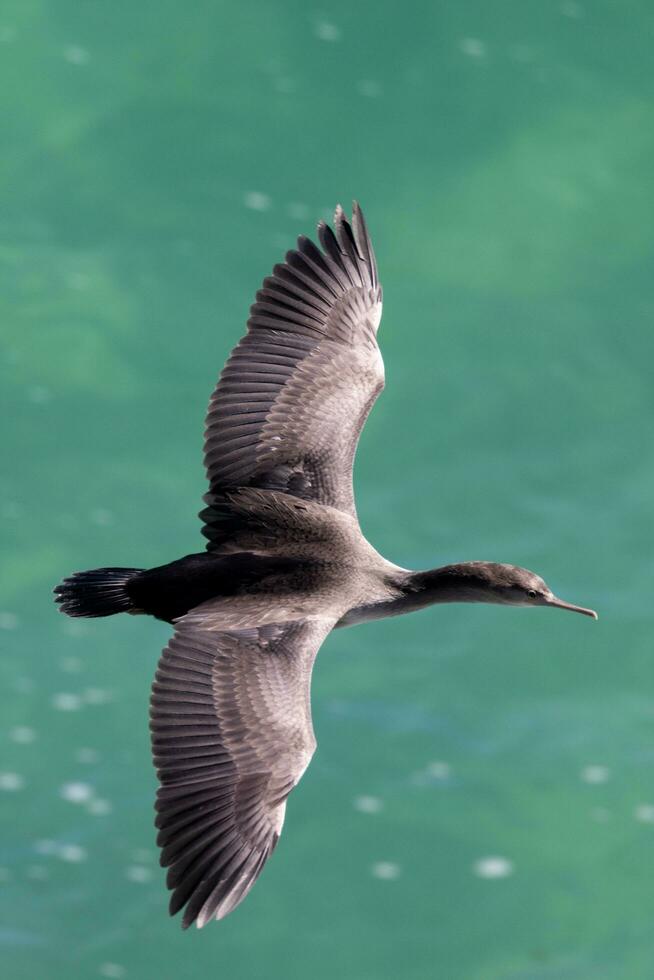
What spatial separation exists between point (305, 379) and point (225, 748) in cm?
207

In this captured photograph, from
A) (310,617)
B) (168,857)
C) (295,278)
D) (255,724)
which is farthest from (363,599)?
(295,278)

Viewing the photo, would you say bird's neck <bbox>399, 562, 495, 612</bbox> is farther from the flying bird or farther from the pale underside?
the pale underside

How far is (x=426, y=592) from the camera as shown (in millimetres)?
6969

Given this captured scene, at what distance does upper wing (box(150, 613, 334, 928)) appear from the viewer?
6078 millimetres

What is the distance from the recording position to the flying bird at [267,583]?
6156 mm

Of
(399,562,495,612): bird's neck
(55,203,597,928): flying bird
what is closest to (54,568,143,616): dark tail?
(55,203,597,928): flying bird

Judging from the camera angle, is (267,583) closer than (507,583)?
Yes

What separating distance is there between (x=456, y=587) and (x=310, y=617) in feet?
2.60

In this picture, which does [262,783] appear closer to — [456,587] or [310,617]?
[310,617]

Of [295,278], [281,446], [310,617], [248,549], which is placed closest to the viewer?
[310,617]

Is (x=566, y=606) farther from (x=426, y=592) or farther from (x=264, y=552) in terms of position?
(x=264, y=552)

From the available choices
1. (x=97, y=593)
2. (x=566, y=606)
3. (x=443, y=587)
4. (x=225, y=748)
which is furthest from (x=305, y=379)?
(x=225, y=748)

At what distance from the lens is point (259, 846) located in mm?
6121

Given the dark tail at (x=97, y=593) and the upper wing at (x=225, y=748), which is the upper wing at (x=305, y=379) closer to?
the dark tail at (x=97, y=593)
